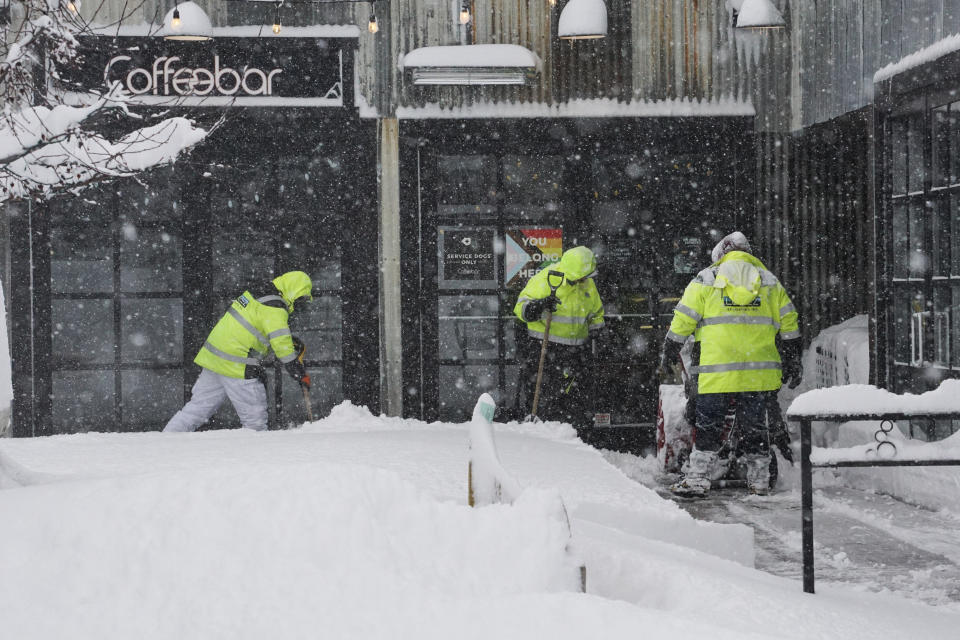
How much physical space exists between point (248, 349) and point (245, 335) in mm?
134

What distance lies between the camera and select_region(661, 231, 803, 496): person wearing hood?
7.67 m

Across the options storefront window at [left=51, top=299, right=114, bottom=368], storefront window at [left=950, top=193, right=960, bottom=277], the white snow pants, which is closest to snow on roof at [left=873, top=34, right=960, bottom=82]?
storefront window at [left=950, top=193, right=960, bottom=277]

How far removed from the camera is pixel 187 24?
9477 mm

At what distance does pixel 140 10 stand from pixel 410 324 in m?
4.03

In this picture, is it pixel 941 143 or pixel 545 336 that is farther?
pixel 545 336

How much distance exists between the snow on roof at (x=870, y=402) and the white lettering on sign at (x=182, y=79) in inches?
273

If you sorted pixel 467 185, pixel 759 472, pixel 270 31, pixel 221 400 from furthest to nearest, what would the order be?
pixel 467 185
pixel 270 31
pixel 221 400
pixel 759 472

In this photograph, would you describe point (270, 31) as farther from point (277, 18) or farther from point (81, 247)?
point (81, 247)

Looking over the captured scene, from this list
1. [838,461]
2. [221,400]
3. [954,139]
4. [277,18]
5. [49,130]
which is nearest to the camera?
[838,461]

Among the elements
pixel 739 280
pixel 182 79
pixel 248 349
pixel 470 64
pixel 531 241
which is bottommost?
pixel 248 349

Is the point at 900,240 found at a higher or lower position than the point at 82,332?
higher

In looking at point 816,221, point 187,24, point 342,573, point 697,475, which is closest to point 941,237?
point 697,475

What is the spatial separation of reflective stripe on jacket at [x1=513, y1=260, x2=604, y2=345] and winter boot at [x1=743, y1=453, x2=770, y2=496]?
2.23 metres

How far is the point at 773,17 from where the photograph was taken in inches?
383
